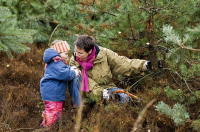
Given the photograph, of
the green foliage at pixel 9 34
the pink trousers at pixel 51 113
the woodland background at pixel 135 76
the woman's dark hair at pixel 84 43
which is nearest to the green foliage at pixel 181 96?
the woodland background at pixel 135 76

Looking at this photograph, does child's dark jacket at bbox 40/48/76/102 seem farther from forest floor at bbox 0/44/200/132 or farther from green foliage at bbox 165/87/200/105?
green foliage at bbox 165/87/200/105

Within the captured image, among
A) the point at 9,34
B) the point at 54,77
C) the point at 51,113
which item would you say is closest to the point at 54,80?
the point at 54,77

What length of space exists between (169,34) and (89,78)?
2.02 m

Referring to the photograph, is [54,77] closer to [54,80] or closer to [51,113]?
[54,80]

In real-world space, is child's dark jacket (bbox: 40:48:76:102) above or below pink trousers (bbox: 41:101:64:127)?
above

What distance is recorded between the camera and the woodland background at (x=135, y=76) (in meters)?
2.69

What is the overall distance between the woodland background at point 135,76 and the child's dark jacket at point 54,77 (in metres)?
0.36

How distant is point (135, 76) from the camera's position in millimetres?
4105

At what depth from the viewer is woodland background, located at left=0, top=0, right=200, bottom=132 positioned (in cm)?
269

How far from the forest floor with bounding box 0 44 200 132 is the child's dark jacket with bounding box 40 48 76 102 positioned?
35 centimetres

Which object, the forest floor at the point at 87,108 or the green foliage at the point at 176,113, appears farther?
the forest floor at the point at 87,108

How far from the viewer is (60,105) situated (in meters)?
3.62

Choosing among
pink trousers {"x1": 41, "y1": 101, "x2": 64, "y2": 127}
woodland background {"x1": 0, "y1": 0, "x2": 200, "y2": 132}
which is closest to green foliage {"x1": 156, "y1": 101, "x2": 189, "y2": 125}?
woodland background {"x1": 0, "y1": 0, "x2": 200, "y2": 132}

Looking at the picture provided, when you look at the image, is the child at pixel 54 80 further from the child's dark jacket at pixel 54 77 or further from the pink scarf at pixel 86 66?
the pink scarf at pixel 86 66
